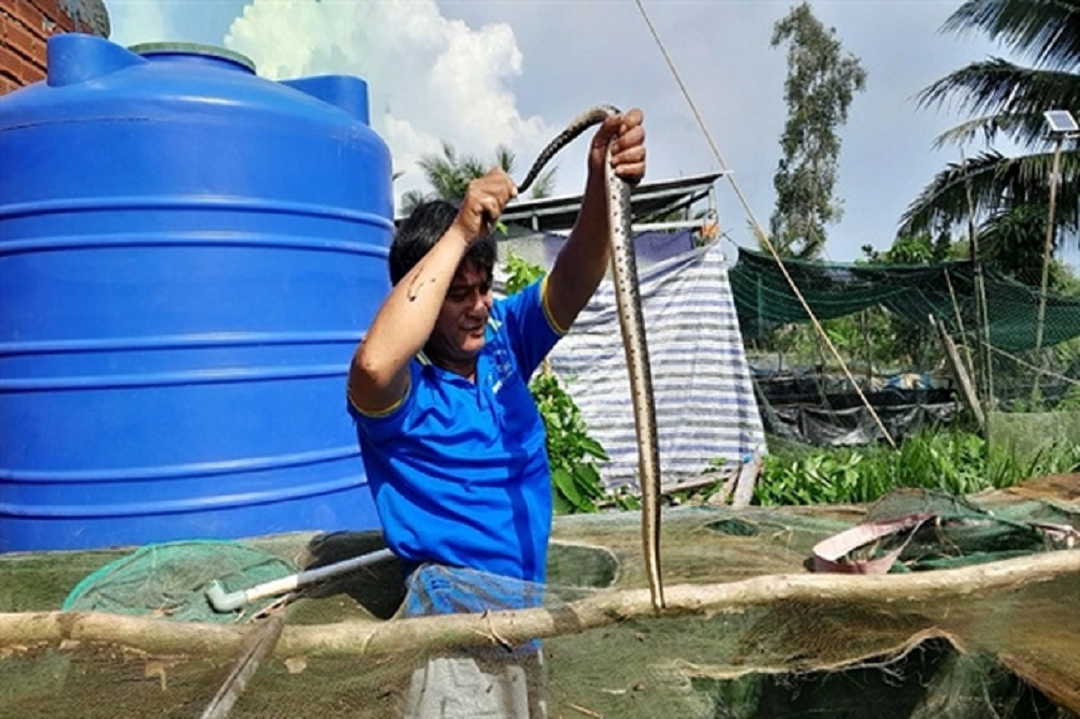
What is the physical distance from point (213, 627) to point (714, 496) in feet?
18.0

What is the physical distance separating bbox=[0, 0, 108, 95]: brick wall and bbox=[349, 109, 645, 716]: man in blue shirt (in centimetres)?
428

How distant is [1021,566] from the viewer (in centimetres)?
166

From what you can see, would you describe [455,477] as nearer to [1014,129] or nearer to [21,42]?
[21,42]

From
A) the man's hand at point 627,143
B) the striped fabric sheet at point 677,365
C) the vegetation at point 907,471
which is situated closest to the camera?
the man's hand at point 627,143

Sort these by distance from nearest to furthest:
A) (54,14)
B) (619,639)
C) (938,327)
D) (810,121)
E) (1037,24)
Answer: (619,639), (54,14), (938,327), (1037,24), (810,121)

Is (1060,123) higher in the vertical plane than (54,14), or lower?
lower

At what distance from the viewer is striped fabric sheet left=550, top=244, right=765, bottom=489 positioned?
7547 millimetres

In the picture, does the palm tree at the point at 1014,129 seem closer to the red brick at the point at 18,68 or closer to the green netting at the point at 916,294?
the green netting at the point at 916,294

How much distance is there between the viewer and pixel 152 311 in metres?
3.62

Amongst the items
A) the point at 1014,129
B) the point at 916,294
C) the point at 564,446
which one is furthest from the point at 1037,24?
the point at 564,446


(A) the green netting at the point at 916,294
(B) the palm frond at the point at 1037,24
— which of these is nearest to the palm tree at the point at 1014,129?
(B) the palm frond at the point at 1037,24

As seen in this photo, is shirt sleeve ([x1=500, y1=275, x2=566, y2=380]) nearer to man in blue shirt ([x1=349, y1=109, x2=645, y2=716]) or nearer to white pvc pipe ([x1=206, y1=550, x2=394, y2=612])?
man in blue shirt ([x1=349, y1=109, x2=645, y2=716])

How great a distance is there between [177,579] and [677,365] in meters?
5.55

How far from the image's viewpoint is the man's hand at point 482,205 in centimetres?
177
